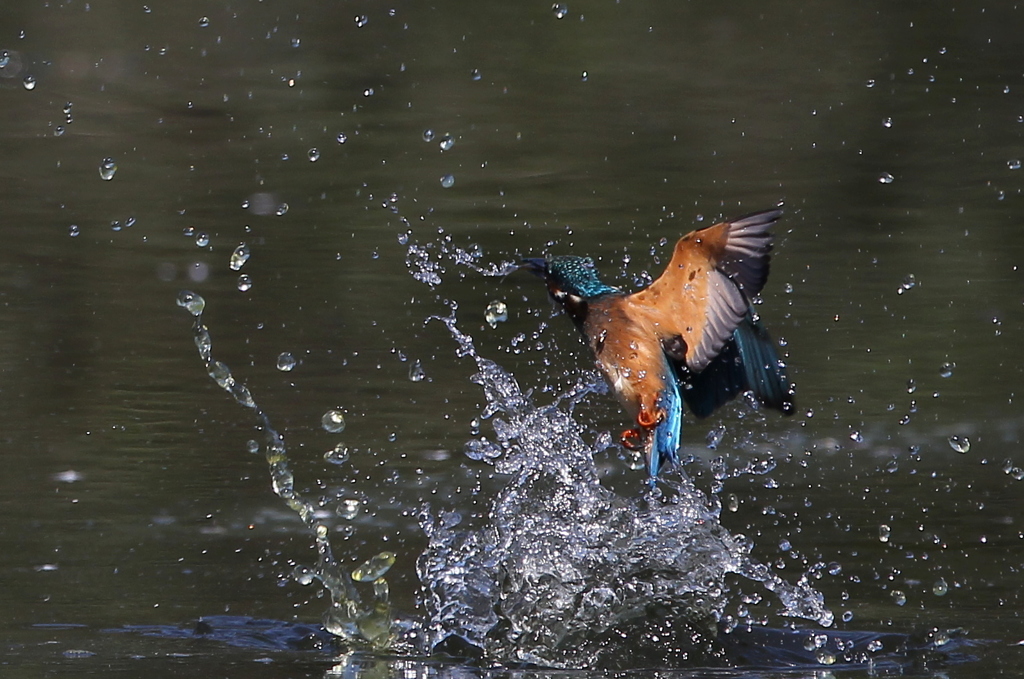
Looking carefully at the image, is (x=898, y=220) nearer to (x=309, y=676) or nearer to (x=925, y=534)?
(x=925, y=534)

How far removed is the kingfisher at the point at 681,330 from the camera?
341 cm

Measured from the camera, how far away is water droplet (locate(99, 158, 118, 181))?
6.60 m

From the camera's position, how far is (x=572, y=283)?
3.82m

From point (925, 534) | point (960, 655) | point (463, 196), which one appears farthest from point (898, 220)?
point (960, 655)

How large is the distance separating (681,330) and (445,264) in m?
2.25

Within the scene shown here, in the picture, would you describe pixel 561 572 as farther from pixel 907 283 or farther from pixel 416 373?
pixel 907 283

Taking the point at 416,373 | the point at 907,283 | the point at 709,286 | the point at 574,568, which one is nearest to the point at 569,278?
the point at 709,286

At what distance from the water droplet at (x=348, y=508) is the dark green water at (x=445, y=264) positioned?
0.15 feet

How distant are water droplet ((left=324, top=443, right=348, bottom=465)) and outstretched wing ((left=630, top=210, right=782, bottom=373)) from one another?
98cm

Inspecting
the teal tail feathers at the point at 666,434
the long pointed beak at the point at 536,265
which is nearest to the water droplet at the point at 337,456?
the long pointed beak at the point at 536,265

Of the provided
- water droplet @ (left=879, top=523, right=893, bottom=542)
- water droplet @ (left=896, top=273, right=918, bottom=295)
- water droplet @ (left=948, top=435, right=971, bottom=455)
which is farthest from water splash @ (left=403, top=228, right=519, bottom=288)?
water droplet @ (left=879, top=523, right=893, bottom=542)

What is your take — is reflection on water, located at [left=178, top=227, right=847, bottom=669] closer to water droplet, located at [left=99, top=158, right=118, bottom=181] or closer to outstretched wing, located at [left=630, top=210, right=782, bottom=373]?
outstretched wing, located at [left=630, top=210, right=782, bottom=373]

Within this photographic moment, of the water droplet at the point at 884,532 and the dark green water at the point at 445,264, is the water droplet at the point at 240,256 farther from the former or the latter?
the water droplet at the point at 884,532

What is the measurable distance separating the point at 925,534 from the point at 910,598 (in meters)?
0.37
